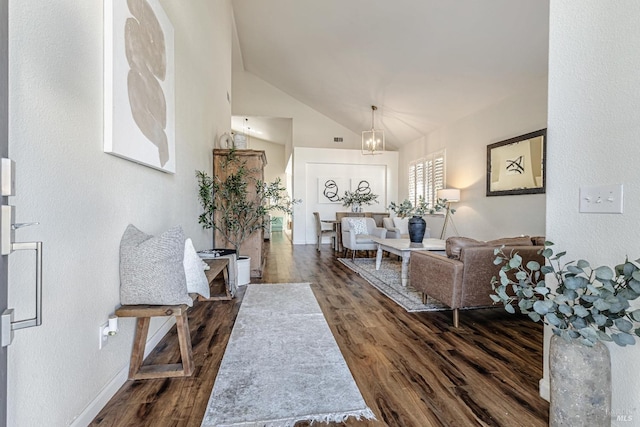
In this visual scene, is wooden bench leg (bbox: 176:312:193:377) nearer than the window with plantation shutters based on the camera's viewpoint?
Yes

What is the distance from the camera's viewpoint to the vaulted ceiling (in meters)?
3.55

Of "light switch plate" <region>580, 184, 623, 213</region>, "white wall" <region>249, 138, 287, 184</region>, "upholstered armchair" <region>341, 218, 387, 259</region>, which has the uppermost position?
"white wall" <region>249, 138, 287, 184</region>

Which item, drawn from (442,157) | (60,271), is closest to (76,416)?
(60,271)

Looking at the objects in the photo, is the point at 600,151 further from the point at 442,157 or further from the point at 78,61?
the point at 442,157

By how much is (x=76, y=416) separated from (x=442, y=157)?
263 inches

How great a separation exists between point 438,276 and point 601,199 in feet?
5.09

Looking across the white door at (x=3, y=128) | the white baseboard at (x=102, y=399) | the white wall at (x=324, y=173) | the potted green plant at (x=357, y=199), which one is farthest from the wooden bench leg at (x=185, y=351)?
the white wall at (x=324, y=173)

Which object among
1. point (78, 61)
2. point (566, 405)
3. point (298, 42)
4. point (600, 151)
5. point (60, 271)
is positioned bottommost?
point (566, 405)

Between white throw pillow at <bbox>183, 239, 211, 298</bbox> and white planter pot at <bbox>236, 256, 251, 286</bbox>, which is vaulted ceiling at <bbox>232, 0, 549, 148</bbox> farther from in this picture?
white throw pillow at <bbox>183, 239, 211, 298</bbox>

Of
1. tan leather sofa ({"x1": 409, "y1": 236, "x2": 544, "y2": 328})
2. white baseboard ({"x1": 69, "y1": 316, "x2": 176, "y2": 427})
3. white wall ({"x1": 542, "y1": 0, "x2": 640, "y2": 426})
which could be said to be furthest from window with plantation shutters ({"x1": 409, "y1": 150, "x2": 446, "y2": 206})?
white baseboard ({"x1": 69, "y1": 316, "x2": 176, "y2": 427})

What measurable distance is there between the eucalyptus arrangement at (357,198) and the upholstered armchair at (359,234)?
77.8 inches

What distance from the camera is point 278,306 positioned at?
298cm

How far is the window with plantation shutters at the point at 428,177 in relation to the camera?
21.5 feet

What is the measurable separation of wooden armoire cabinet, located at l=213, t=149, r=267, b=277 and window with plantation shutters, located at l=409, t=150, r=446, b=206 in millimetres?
4144
